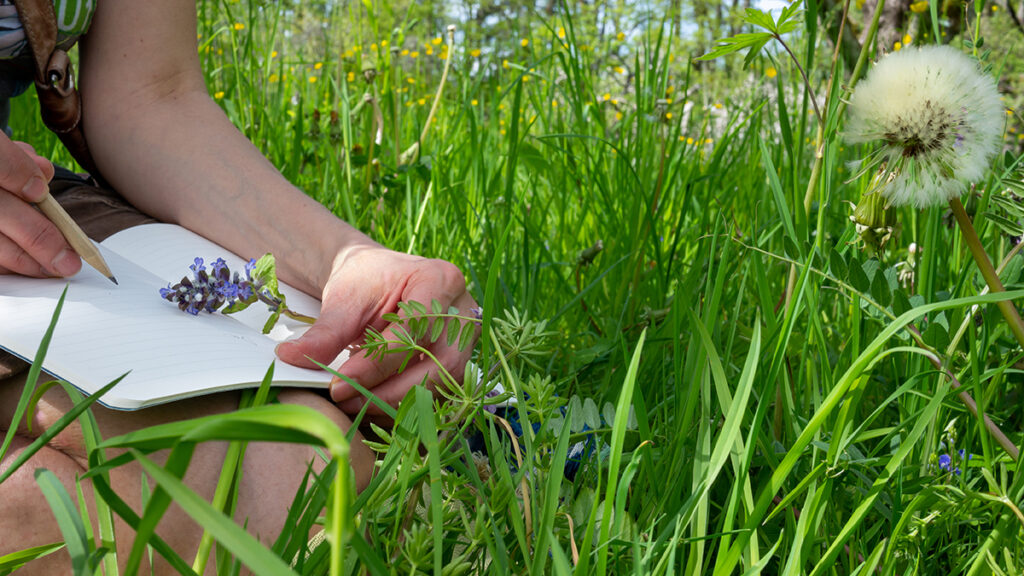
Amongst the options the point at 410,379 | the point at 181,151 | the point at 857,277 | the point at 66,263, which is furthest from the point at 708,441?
the point at 181,151

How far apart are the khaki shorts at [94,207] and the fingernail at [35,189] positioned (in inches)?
12.9

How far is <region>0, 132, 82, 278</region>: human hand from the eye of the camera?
0.90m

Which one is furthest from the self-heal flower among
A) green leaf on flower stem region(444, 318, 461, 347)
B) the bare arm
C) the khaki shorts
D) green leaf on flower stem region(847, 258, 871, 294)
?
the khaki shorts

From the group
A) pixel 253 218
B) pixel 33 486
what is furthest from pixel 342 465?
pixel 253 218

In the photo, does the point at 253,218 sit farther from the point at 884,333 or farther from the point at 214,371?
the point at 884,333

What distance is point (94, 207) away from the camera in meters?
1.32

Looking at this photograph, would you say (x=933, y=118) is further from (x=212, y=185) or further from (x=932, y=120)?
(x=212, y=185)

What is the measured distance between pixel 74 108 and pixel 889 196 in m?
1.25

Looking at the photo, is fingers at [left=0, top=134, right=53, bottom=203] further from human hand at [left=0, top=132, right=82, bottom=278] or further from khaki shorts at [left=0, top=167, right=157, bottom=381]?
khaki shorts at [left=0, top=167, right=157, bottom=381]

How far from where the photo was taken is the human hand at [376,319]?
0.91m

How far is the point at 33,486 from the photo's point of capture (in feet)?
2.50

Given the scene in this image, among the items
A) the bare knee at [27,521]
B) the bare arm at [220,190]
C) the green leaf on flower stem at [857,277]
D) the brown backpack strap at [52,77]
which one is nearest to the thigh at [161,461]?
the bare knee at [27,521]

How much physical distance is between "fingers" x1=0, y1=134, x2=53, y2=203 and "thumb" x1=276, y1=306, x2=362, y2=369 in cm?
32

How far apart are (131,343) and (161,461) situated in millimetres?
118
